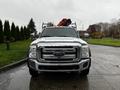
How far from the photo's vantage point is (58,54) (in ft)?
27.1

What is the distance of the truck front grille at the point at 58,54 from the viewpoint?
27.1 ft

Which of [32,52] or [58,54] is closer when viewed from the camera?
[58,54]

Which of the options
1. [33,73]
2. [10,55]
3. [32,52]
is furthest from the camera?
[10,55]

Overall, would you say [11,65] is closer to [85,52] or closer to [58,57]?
[58,57]

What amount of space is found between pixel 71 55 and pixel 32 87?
1618 millimetres

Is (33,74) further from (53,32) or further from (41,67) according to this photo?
(53,32)

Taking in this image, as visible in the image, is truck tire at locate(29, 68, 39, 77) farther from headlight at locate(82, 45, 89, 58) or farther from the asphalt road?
headlight at locate(82, 45, 89, 58)

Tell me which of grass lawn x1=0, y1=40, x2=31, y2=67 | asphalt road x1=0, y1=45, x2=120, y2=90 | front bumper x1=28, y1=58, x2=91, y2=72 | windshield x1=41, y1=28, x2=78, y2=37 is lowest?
asphalt road x1=0, y1=45, x2=120, y2=90

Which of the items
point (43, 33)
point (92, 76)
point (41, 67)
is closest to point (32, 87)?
point (41, 67)

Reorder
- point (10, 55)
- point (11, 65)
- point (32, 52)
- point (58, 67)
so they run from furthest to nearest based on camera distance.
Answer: point (10, 55) → point (11, 65) → point (32, 52) → point (58, 67)

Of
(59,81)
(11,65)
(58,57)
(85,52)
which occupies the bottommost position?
(59,81)

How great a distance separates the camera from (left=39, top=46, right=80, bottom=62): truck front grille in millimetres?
8266

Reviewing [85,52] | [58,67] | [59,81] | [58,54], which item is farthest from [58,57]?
[85,52]

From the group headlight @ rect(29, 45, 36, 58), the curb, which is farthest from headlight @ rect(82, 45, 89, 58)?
the curb
